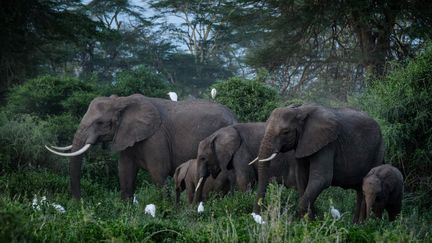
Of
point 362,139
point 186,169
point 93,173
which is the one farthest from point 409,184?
point 93,173

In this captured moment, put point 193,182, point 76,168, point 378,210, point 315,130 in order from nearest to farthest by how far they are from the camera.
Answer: point 378,210 → point 315,130 → point 193,182 → point 76,168

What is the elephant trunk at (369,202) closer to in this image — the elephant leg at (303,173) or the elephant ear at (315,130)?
the elephant ear at (315,130)

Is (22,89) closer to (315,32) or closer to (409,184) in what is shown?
(315,32)

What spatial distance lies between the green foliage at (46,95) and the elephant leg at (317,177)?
9.06 m

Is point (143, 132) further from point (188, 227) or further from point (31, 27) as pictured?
point (31, 27)

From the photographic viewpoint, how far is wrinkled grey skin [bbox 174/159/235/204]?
12.4 meters

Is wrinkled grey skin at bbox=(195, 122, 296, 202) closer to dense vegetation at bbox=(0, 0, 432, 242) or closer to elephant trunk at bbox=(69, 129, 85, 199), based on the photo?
dense vegetation at bbox=(0, 0, 432, 242)

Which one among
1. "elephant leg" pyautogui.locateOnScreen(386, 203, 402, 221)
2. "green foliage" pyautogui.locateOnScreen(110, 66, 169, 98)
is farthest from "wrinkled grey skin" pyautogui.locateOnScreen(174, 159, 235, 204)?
"green foliage" pyautogui.locateOnScreen(110, 66, 169, 98)

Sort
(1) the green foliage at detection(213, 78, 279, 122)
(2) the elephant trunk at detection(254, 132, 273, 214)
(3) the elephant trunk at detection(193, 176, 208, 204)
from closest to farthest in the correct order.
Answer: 1. (2) the elephant trunk at detection(254, 132, 273, 214)
2. (3) the elephant trunk at detection(193, 176, 208, 204)
3. (1) the green foliage at detection(213, 78, 279, 122)

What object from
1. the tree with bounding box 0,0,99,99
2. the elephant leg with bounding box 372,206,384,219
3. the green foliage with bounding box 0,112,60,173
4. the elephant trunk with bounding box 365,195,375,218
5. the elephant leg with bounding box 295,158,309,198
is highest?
the tree with bounding box 0,0,99,99

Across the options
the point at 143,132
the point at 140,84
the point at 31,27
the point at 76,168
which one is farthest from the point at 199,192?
the point at 31,27

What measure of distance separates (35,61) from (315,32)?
8221mm

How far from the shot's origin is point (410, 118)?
46.9 feet

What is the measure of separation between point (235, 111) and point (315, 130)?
668 cm
